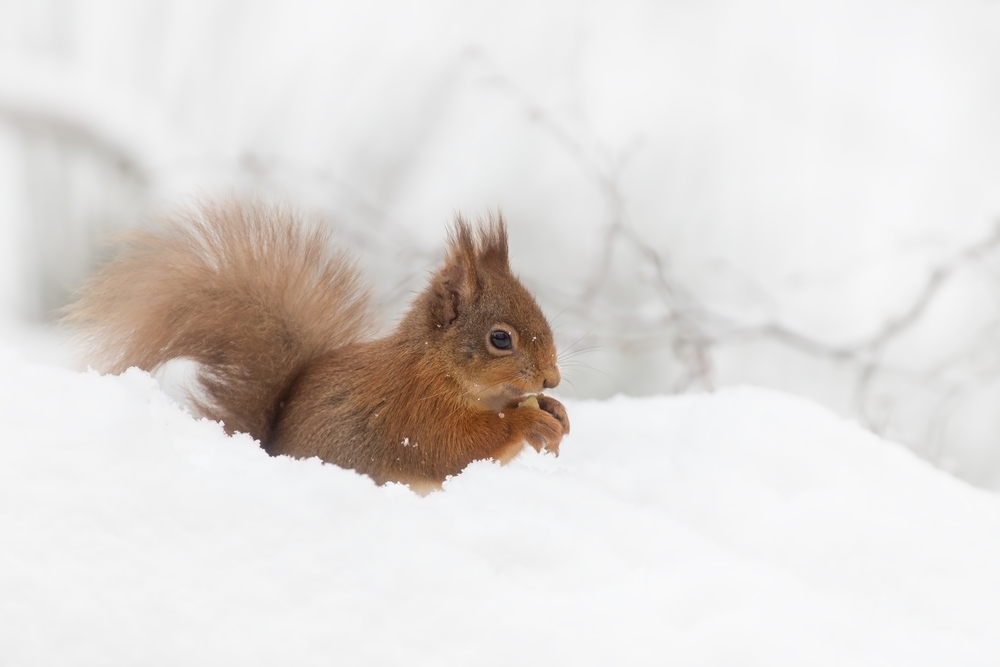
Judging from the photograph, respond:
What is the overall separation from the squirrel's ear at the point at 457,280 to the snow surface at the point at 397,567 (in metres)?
0.37

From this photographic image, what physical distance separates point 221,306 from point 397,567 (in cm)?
72

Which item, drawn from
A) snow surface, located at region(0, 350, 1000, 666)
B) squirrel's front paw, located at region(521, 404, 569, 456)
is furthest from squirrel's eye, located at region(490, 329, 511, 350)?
snow surface, located at region(0, 350, 1000, 666)

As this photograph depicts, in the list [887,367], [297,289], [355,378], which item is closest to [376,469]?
[355,378]

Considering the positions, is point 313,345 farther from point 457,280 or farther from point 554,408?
point 554,408

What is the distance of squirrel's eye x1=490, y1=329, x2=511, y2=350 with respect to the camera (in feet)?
3.95

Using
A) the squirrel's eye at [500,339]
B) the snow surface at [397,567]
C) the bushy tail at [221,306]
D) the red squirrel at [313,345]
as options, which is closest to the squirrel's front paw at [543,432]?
the red squirrel at [313,345]

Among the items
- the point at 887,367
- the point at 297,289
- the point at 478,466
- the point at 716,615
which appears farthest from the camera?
the point at 887,367

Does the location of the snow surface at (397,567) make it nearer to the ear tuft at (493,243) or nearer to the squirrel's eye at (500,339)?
the squirrel's eye at (500,339)

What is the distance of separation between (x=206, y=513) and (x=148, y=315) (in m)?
0.61

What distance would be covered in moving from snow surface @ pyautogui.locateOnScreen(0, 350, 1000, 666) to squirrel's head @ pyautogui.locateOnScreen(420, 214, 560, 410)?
0.27 m

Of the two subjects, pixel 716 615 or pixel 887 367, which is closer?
pixel 716 615

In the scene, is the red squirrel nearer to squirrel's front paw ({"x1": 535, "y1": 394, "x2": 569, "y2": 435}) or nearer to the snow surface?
squirrel's front paw ({"x1": 535, "y1": 394, "x2": 569, "y2": 435})

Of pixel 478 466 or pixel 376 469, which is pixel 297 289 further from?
pixel 478 466

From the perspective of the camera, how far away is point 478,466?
1018mm
